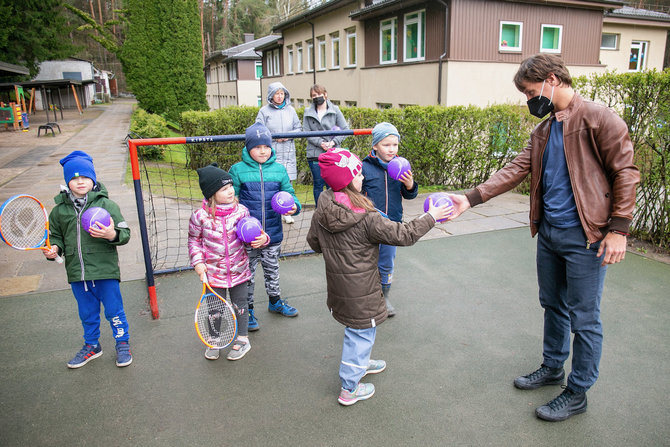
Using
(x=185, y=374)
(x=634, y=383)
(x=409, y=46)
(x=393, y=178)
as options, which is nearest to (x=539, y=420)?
(x=634, y=383)

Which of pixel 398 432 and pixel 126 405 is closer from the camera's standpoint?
pixel 398 432

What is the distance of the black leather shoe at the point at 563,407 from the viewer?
301 centimetres

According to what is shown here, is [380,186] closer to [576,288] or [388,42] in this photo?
[576,288]

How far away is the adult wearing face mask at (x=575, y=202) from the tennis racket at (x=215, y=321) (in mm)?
1839

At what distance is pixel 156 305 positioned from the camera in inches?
176

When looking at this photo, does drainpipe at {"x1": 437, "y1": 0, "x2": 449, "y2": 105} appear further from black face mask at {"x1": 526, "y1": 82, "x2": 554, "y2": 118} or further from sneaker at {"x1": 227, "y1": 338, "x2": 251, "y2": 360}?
sneaker at {"x1": 227, "y1": 338, "x2": 251, "y2": 360}

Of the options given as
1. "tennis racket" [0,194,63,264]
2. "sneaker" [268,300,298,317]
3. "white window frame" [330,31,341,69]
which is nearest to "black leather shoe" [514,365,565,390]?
"sneaker" [268,300,298,317]

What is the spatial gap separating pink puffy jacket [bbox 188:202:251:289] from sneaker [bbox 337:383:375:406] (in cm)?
119

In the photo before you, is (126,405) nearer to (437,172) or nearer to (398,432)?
(398,432)

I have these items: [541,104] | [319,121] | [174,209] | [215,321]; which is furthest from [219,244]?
[174,209]

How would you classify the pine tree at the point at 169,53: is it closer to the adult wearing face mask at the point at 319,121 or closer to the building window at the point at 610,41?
the building window at the point at 610,41

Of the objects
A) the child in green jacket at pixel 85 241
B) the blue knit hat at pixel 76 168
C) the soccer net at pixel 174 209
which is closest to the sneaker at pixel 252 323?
the soccer net at pixel 174 209

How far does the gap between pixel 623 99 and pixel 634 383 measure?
4863 millimetres

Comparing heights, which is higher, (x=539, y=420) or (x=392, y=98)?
(x=392, y=98)
